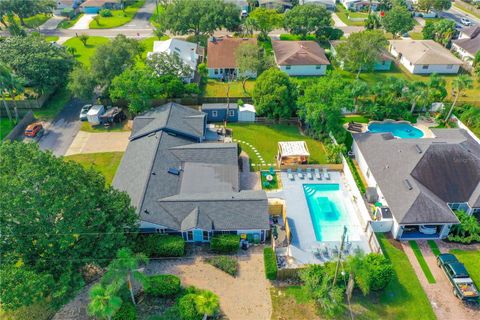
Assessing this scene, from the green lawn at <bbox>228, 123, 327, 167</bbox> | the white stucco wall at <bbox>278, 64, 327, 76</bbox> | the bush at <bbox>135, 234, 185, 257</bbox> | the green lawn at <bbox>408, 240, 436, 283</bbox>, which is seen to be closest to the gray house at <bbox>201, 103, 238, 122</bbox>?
the green lawn at <bbox>228, 123, 327, 167</bbox>

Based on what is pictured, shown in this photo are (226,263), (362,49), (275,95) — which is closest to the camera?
(226,263)

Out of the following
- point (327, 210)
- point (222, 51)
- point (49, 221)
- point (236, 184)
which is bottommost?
point (327, 210)

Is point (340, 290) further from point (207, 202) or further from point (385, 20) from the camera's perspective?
point (385, 20)

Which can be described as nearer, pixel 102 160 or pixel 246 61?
pixel 102 160

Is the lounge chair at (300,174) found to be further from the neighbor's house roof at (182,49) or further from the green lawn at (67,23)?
the green lawn at (67,23)

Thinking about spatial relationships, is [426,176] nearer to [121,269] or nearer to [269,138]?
[269,138]

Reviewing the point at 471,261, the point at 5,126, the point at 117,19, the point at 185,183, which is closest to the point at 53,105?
the point at 5,126

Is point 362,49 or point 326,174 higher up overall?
point 362,49

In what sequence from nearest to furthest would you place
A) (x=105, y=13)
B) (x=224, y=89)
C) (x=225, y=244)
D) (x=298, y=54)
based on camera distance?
(x=225, y=244), (x=224, y=89), (x=298, y=54), (x=105, y=13)
